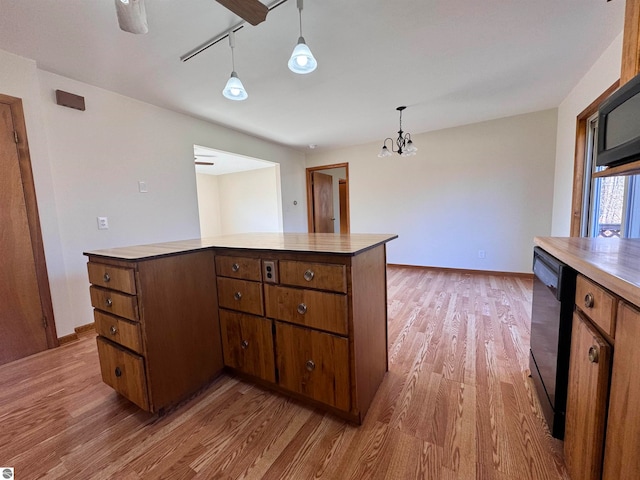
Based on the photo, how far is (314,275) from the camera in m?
1.28

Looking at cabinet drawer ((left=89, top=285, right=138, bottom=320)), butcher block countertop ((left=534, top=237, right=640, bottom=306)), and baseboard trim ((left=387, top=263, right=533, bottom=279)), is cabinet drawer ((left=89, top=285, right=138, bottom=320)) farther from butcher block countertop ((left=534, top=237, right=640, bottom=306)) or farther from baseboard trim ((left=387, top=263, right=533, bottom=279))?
baseboard trim ((left=387, top=263, right=533, bottom=279))

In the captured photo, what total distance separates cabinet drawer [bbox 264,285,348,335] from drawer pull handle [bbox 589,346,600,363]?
820 millimetres

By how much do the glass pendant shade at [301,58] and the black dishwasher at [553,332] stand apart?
60.9 inches

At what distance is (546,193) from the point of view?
138 inches

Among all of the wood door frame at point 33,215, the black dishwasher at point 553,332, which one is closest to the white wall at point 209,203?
the wood door frame at point 33,215

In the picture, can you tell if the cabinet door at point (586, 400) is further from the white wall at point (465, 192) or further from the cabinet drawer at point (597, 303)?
the white wall at point (465, 192)

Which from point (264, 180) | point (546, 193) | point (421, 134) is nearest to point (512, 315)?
point (546, 193)

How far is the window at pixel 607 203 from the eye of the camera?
1.88 meters

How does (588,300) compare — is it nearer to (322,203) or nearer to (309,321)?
(309,321)

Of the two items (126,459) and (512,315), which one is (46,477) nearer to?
(126,459)

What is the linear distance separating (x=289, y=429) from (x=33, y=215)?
2499 millimetres

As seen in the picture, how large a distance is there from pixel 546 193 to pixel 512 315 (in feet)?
6.65

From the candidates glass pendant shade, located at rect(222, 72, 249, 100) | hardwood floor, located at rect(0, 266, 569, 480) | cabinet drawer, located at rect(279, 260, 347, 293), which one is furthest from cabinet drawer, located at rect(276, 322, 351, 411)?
glass pendant shade, located at rect(222, 72, 249, 100)

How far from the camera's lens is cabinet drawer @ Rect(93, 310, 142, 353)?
1.32 m
